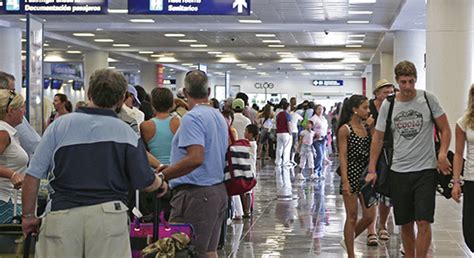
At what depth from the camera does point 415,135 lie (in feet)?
21.9

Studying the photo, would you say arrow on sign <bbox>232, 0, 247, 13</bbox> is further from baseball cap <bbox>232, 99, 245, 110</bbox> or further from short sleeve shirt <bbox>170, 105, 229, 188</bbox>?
short sleeve shirt <bbox>170, 105, 229, 188</bbox>

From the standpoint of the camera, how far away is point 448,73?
1412 cm

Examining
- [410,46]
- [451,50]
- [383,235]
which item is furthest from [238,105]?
[410,46]

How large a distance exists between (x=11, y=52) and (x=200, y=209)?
2037 centimetres

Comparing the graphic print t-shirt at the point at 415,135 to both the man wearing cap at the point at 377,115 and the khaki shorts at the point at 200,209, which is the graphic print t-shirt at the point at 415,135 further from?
the khaki shorts at the point at 200,209

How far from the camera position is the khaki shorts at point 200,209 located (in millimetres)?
5371

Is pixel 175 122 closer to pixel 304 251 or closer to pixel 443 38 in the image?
pixel 304 251

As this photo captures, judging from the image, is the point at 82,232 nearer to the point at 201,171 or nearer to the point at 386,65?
the point at 201,171

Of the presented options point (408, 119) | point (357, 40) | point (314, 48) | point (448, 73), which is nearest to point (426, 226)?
point (408, 119)

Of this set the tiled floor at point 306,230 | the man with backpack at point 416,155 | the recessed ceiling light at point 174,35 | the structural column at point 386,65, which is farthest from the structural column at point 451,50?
the structural column at point 386,65

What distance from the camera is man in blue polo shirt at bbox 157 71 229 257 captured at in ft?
17.3

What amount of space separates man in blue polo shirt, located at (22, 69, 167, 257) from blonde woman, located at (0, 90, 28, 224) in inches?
57.0

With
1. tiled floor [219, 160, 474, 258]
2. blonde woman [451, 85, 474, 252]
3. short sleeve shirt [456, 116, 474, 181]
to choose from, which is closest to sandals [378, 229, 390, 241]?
tiled floor [219, 160, 474, 258]

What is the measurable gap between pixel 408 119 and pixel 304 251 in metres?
2.73
